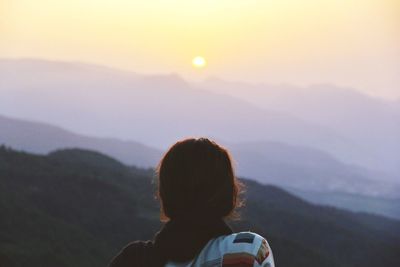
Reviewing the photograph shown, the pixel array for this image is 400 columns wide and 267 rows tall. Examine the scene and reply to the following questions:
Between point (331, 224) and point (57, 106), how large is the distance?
383 ft

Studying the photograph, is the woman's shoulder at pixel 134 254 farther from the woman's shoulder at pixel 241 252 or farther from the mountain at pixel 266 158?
the mountain at pixel 266 158

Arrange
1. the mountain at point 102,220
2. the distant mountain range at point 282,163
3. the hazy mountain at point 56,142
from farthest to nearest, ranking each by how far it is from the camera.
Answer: the hazy mountain at point 56,142
the distant mountain range at point 282,163
the mountain at point 102,220

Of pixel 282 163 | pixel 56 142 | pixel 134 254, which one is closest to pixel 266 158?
pixel 282 163

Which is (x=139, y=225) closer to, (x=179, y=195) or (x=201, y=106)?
(x=179, y=195)

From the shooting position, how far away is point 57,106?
139 meters

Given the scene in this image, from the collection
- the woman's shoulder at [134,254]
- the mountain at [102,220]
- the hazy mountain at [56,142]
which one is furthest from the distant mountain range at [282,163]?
the woman's shoulder at [134,254]

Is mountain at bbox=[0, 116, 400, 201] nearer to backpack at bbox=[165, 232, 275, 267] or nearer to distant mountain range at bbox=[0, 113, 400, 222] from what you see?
distant mountain range at bbox=[0, 113, 400, 222]

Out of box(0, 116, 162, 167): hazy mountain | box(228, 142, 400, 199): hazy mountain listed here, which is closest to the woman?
box(228, 142, 400, 199): hazy mountain

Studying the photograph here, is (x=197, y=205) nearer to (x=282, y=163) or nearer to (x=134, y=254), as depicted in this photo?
(x=134, y=254)

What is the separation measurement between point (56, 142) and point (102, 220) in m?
66.5

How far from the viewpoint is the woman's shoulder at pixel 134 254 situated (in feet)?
7.50

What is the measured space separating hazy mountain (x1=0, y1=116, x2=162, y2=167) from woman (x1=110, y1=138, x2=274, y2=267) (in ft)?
232

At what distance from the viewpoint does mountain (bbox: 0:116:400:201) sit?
3137 inches

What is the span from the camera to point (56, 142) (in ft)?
281
